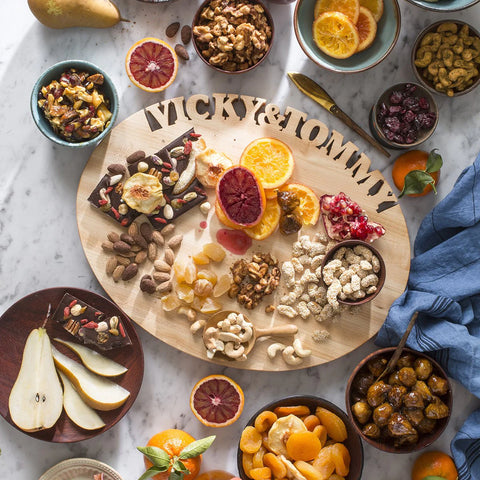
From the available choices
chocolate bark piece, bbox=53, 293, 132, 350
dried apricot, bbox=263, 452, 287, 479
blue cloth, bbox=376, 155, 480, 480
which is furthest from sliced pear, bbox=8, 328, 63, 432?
blue cloth, bbox=376, 155, 480, 480

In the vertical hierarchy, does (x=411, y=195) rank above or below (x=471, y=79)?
below

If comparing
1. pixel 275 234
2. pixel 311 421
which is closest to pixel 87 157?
pixel 275 234

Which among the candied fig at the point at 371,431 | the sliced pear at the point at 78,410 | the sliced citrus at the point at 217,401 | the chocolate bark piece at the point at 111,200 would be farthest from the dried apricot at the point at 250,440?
the chocolate bark piece at the point at 111,200

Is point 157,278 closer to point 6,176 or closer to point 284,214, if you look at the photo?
point 284,214

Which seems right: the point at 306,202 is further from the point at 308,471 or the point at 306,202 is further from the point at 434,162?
the point at 308,471

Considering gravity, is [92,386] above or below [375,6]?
below

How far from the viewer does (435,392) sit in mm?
3049

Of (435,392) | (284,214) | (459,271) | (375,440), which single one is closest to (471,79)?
(459,271)

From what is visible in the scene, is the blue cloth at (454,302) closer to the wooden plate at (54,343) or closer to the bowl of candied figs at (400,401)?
the bowl of candied figs at (400,401)

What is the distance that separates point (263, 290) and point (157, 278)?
59 centimetres

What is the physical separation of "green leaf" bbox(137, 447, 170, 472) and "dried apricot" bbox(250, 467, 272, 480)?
46 cm

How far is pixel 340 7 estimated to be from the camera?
10.5 ft

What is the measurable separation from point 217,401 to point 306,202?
1.19m

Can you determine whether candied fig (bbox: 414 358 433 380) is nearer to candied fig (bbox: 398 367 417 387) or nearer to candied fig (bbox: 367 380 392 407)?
candied fig (bbox: 398 367 417 387)
